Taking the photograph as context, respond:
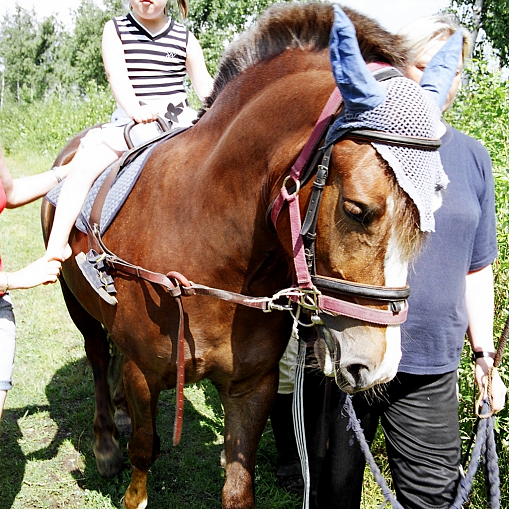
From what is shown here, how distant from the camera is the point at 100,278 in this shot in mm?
2598

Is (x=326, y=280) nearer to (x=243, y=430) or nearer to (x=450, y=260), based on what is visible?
(x=450, y=260)

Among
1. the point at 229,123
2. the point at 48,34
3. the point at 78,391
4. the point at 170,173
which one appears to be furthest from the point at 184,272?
the point at 48,34

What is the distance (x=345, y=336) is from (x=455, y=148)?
3.39ft

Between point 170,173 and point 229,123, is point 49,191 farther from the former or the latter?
point 229,123

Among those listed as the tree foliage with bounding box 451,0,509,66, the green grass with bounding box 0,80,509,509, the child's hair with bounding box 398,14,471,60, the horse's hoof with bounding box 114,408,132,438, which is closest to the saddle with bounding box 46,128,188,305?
the child's hair with bounding box 398,14,471,60

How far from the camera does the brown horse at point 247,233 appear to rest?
1694 mm

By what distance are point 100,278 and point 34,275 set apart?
11.4 inches

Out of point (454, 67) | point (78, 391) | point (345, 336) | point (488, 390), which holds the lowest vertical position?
point (78, 391)

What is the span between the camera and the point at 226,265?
2254 millimetres

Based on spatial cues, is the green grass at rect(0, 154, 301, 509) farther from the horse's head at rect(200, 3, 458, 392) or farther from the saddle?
the horse's head at rect(200, 3, 458, 392)

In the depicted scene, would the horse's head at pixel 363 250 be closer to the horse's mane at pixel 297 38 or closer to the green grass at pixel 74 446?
the horse's mane at pixel 297 38

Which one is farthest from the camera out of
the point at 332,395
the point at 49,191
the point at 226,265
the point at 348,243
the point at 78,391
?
the point at 78,391

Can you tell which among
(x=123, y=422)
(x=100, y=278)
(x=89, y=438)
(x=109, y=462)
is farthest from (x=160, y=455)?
(x=100, y=278)

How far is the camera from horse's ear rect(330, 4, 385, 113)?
5.06 ft
